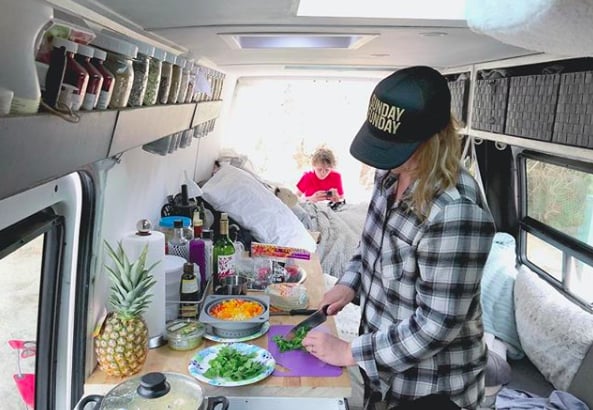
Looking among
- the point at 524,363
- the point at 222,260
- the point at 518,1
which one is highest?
the point at 518,1

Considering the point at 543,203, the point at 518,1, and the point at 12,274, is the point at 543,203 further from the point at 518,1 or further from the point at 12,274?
the point at 518,1

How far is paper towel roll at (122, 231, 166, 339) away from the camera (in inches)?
71.0

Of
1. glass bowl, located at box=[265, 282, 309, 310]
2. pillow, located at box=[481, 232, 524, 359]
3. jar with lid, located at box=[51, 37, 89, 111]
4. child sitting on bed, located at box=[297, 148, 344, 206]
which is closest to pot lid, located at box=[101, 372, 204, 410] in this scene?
jar with lid, located at box=[51, 37, 89, 111]

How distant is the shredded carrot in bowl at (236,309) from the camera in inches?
76.0

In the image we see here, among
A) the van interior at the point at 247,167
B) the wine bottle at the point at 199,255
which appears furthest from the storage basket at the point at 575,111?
the wine bottle at the point at 199,255

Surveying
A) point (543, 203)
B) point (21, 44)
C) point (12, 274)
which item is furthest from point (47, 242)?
point (543, 203)

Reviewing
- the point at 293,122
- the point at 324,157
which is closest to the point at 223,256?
the point at 324,157

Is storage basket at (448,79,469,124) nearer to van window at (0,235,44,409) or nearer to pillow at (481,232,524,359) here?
pillow at (481,232,524,359)

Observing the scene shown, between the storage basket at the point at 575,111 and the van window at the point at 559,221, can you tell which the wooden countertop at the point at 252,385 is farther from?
the van window at the point at 559,221

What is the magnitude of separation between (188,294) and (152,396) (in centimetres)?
73

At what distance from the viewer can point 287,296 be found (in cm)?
217

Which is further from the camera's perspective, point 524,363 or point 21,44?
point 524,363

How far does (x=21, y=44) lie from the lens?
626mm

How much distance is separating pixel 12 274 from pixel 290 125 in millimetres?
4348
